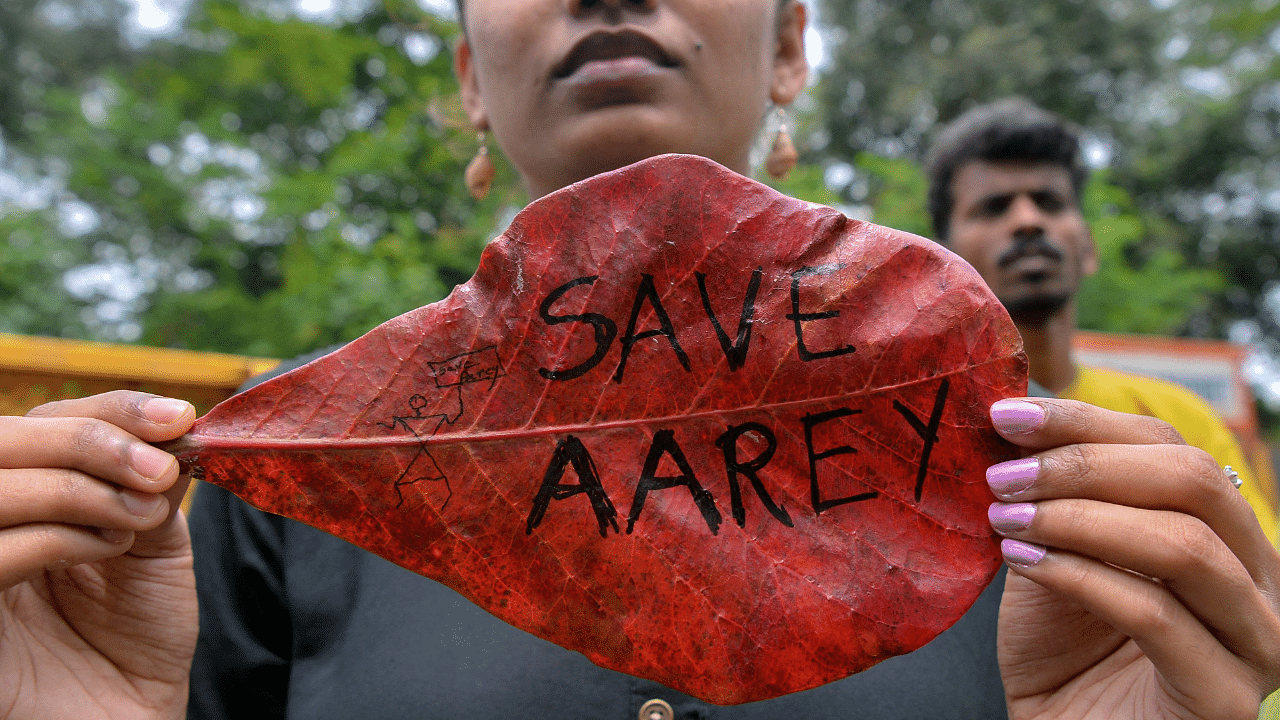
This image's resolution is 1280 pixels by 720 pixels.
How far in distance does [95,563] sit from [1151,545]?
3.41ft

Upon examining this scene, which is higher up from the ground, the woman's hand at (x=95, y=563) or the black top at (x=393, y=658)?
the woman's hand at (x=95, y=563)

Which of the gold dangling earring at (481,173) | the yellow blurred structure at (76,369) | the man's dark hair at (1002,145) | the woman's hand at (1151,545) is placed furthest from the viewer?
the man's dark hair at (1002,145)

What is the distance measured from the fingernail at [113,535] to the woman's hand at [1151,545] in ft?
2.58

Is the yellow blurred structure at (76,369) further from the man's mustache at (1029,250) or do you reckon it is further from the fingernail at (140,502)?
the man's mustache at (1029,250)

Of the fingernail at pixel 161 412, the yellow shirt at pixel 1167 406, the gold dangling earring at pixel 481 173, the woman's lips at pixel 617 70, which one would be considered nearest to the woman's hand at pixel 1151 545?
the woman's lips at pixel 617 70

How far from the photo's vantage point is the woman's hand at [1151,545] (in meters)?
0.64

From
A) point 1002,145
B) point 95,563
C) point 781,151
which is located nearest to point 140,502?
point 95,563

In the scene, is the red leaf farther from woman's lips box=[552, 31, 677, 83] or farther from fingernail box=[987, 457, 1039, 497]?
woman's lips box=[552, 31, 677, 83]

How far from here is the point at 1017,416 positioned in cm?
64

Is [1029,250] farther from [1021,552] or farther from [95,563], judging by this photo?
[95,563]

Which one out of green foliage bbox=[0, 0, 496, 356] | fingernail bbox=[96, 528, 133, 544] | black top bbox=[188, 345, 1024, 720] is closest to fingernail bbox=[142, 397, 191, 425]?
fingernail bbox=[96, 528, 133, 544]

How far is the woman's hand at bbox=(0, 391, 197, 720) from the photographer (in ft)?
2.10

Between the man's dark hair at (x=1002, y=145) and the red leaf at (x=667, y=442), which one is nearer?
the red leaf at (x=667, y=442)

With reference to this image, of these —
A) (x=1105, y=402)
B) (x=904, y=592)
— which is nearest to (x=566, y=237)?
(x=904, y=592)
